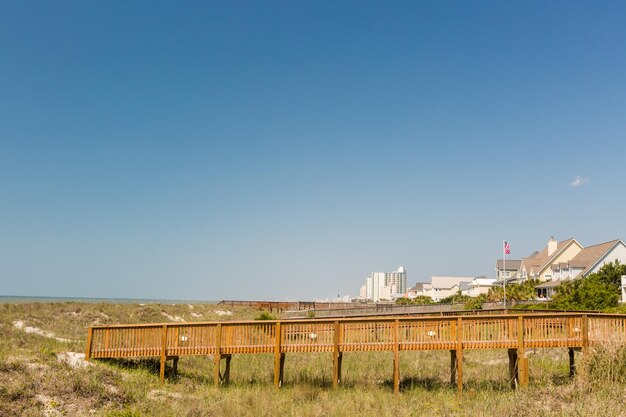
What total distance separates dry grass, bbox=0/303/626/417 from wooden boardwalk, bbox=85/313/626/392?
651 millimetres

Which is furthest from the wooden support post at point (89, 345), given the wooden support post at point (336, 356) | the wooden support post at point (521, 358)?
the wooden support post at point (521, 358)

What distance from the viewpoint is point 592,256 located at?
5472 centimetres

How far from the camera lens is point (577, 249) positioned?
6494 cm

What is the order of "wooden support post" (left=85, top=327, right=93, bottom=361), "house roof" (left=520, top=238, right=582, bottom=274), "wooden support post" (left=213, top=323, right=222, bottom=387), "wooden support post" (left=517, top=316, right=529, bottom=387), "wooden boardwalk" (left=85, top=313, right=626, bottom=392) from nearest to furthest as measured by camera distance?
"wooden support post" (left=517, top=316, right=529, bottom=387)
"wooden boardwalk" (left=85, top=313, right=626, bottom=392)
"wooden support post" (left=213, top=323, right=222, bottom=387)
"wooden support post" (left=85, top=327, right=93, bottom=361)
"house roof" (left=520, top=238, right=582, bottom=274)

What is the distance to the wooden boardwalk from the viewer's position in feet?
46.9

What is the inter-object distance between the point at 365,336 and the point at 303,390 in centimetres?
253

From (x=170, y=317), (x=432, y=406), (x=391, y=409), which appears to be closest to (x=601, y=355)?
(x=432, y=406)

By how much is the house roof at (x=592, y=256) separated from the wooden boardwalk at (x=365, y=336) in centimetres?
4349

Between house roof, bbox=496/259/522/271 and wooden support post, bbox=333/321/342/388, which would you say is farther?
house roof, bbox=496/259/522/271

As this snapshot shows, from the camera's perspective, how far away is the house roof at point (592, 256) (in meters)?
52.3

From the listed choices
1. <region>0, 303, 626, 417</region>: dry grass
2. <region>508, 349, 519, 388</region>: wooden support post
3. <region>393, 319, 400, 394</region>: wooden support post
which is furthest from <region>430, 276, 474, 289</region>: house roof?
<region>393, 319, 400, 394</region>: wooden support post

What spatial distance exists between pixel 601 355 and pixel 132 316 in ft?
102

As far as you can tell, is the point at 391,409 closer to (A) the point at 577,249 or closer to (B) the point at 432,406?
(B) the point at 432,406

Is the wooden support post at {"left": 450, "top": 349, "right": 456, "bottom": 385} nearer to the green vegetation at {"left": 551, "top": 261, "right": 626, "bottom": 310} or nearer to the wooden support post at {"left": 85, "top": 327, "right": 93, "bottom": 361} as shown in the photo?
the wooden support post at {"left": 85, "top": 327, "right": 93, "bottom": 361}
